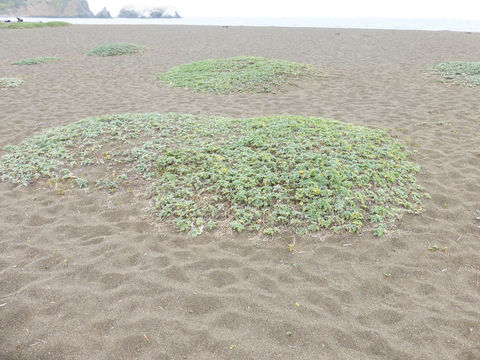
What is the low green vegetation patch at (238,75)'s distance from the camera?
11.3m

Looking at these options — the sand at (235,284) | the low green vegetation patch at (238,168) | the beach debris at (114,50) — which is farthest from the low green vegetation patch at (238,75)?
the beach debris at (114,50)

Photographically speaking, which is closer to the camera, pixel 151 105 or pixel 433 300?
pixel 433 300

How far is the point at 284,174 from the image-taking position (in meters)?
4.93

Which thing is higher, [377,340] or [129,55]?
[129,55]

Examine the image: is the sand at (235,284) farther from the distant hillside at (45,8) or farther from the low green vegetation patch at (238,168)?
the distant hillside at (45,8)

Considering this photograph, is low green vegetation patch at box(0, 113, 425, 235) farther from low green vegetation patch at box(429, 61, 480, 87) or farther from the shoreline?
the shoreline

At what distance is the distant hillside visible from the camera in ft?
398

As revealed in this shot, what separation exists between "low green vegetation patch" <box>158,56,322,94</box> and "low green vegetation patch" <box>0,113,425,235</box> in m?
4.63

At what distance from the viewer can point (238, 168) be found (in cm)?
517

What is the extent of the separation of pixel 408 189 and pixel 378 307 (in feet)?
7.97

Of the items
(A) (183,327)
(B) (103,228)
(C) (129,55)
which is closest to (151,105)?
(B) (103,228)

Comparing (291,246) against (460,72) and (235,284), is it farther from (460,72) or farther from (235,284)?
(460,72)

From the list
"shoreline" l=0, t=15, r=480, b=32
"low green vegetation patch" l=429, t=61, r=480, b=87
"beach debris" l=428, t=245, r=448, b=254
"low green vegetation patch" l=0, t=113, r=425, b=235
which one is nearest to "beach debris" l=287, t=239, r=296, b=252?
"low green vegetation patch" l=0, t=113, r=425, b=235

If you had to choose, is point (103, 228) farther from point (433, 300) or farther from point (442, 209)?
point (442, 209)
